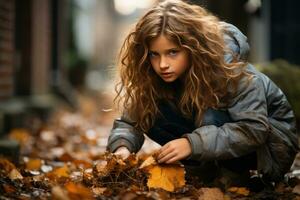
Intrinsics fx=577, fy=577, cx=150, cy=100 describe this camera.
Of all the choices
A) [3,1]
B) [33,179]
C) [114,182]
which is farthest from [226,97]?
[3,1]

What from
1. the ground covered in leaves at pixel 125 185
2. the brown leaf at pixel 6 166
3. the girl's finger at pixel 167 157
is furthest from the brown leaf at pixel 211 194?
the brown leaf at pixel 6 166

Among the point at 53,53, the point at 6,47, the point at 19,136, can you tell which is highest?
the point at 6,47

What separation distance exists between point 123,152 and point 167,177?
1.06ft

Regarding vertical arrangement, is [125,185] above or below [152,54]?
below

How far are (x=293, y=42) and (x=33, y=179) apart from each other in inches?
280

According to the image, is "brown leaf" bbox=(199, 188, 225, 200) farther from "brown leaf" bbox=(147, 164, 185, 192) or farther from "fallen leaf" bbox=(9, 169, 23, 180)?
"fallen leaf" bbox=(9, 169, 23, 180)

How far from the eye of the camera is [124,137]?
3.18 meters

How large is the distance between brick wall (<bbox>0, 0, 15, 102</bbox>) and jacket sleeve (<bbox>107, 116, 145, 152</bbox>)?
3533 mm

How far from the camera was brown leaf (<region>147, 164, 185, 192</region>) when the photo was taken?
282 cm

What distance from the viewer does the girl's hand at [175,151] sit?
9.28 feet

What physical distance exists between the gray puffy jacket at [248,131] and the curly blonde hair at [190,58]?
82mm

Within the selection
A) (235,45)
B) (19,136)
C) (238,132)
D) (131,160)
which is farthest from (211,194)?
(19,136)

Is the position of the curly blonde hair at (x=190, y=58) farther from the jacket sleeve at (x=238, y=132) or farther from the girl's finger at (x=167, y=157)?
the girl's finger at (x=167, y=157)

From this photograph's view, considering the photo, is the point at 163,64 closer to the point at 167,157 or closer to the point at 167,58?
the point at 167,58
